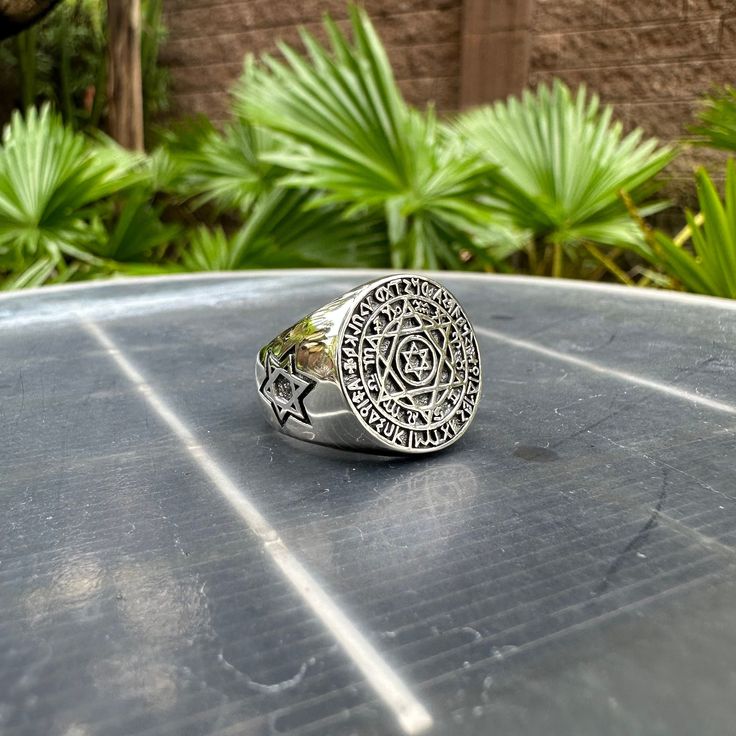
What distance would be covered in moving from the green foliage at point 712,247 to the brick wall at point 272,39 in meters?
2.46

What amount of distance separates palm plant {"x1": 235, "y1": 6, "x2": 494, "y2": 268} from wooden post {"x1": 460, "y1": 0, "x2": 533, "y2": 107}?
140 centimetres

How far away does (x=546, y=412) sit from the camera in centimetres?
84

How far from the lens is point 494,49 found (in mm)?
3561

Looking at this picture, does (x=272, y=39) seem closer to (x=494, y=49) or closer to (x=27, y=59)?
(x=494, y=49)

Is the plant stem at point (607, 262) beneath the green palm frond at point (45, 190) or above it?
beneath

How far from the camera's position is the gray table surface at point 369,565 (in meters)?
0.39

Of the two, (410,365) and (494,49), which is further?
(494,49)

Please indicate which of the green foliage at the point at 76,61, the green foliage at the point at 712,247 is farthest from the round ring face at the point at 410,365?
the green foliage at the point at 76,61

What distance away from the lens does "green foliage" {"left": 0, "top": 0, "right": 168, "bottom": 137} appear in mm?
4836

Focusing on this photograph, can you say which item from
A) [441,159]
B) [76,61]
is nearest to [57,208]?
[441,159]

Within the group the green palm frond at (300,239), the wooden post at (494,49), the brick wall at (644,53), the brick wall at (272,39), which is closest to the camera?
the green palm frond at (300,239)

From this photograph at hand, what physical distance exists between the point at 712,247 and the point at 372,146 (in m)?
1.06

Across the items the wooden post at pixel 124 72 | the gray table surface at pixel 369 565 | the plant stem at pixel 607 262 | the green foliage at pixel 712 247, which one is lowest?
the plant stem at pixel 607 262

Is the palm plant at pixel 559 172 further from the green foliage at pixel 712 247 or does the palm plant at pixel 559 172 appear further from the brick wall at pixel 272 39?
the brick wall at pixel 272 39
